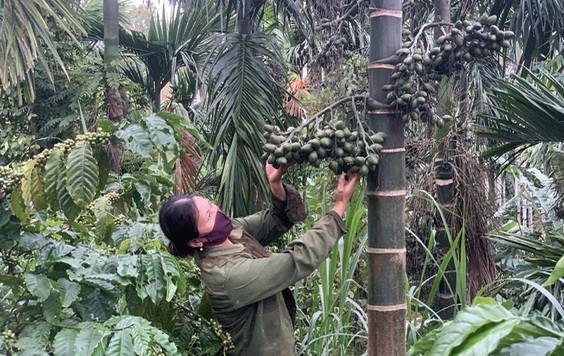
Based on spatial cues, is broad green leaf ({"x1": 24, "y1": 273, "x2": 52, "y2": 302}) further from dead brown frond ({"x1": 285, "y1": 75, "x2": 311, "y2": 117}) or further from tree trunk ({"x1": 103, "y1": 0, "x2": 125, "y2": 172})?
tree trunk ({"x1": 103, "y1": 0, "x2": 125, "y2": 172})

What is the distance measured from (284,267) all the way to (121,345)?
1.64 ft

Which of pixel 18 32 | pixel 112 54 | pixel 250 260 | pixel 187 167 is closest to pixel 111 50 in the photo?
pixel 112 54

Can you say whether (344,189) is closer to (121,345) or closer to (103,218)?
(121,345)

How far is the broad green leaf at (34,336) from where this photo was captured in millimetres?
1759

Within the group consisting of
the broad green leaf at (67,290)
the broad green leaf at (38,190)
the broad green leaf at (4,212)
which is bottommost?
the broad green leaf at (67,290)

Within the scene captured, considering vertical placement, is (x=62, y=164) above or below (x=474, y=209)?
above

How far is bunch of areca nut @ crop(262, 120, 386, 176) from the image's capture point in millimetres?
1731

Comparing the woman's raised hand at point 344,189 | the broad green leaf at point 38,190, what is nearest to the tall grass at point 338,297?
the woman's raised hand at point 344,189

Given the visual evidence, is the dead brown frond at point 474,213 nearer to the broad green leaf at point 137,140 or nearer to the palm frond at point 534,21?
the palm frond at point 534,21

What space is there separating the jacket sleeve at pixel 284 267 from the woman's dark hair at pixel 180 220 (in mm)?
186

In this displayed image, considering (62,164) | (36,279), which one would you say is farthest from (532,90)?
(36,279)

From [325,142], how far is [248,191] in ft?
7.84

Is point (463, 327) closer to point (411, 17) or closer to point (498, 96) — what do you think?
point (498, 96)

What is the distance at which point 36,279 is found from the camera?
1.84 m
